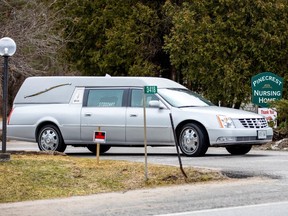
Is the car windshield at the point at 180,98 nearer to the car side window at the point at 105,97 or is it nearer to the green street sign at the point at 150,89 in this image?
the car side window at the point at 105,97

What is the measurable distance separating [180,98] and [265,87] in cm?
826

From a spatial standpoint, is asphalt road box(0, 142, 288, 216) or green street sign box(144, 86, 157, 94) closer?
asphalt road box(0, 142, 288, 216)

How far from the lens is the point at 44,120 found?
19578 millimetres

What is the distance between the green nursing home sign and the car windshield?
7363 mm

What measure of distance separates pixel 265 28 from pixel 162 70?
7886mm

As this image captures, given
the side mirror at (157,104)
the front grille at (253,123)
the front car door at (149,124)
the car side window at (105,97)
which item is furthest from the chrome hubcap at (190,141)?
the car side window at (105,97)

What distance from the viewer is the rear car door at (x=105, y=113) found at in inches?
742

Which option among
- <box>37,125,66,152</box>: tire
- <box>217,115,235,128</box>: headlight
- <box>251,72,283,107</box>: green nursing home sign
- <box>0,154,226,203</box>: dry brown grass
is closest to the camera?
<box>0,154,226,203</box>: dry brown grass

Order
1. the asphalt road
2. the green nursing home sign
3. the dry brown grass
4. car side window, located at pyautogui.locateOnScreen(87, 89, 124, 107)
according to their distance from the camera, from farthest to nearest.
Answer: the green nursing home sign < car side window, located at pyautogui.locateOnScreen(87, 89, 124, 107) < the dry brown grass < the asphalt road

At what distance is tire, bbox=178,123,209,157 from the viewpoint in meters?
17.9

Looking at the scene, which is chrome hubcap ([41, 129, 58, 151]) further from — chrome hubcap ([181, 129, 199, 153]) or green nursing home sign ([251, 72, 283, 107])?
green nursing home sign ([251, 72, 283, 107])

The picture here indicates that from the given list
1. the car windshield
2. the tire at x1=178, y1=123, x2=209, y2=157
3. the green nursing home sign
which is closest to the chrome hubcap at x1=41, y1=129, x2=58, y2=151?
the car windshield

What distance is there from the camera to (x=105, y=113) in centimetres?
1903

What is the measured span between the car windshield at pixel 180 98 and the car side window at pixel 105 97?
100 centimetres
